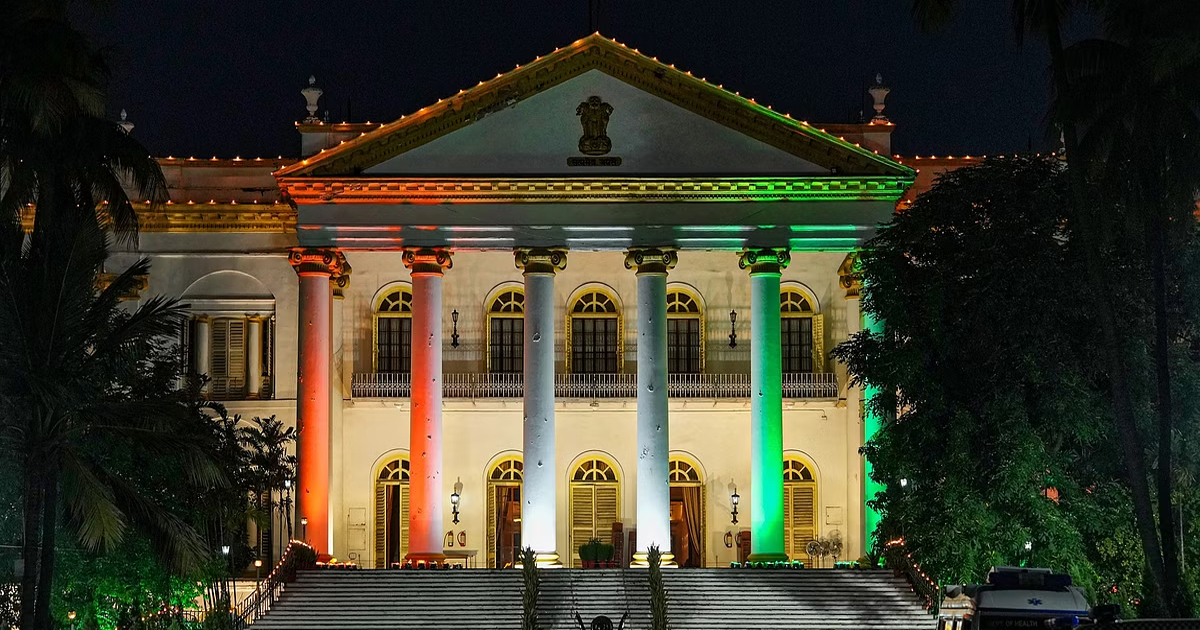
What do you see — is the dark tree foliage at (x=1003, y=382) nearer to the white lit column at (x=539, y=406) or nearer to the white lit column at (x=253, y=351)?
the white lit column at (x=539, y=406)

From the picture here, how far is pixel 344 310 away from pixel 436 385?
6.48 metres

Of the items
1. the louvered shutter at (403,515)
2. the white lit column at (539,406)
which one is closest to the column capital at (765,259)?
the white lit column at (539,406)

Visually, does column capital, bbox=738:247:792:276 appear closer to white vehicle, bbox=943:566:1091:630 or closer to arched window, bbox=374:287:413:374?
arched window, bbox=374:287:413:374

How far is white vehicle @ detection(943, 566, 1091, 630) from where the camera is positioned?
1695 centimetres

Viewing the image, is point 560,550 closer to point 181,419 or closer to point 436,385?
point 436,385

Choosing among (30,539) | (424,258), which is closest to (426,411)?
(424,258)

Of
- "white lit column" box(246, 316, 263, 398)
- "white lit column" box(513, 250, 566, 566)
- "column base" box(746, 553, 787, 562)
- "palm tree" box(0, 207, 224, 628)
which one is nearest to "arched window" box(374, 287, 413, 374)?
"white lit column" box(246, 316, 263, 398)

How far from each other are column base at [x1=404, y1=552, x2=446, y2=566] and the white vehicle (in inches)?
731

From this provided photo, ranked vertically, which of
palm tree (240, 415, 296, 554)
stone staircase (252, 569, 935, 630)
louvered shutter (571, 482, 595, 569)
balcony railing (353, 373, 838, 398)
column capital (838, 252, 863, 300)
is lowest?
stone staircase (252, 569, 935, 630)

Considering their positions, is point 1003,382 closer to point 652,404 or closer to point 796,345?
point 652,404

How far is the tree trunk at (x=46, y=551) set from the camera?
68.8ft

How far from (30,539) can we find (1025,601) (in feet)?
40.2

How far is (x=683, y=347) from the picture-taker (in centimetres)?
4141

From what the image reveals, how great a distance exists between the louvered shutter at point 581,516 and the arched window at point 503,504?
1369 mm
